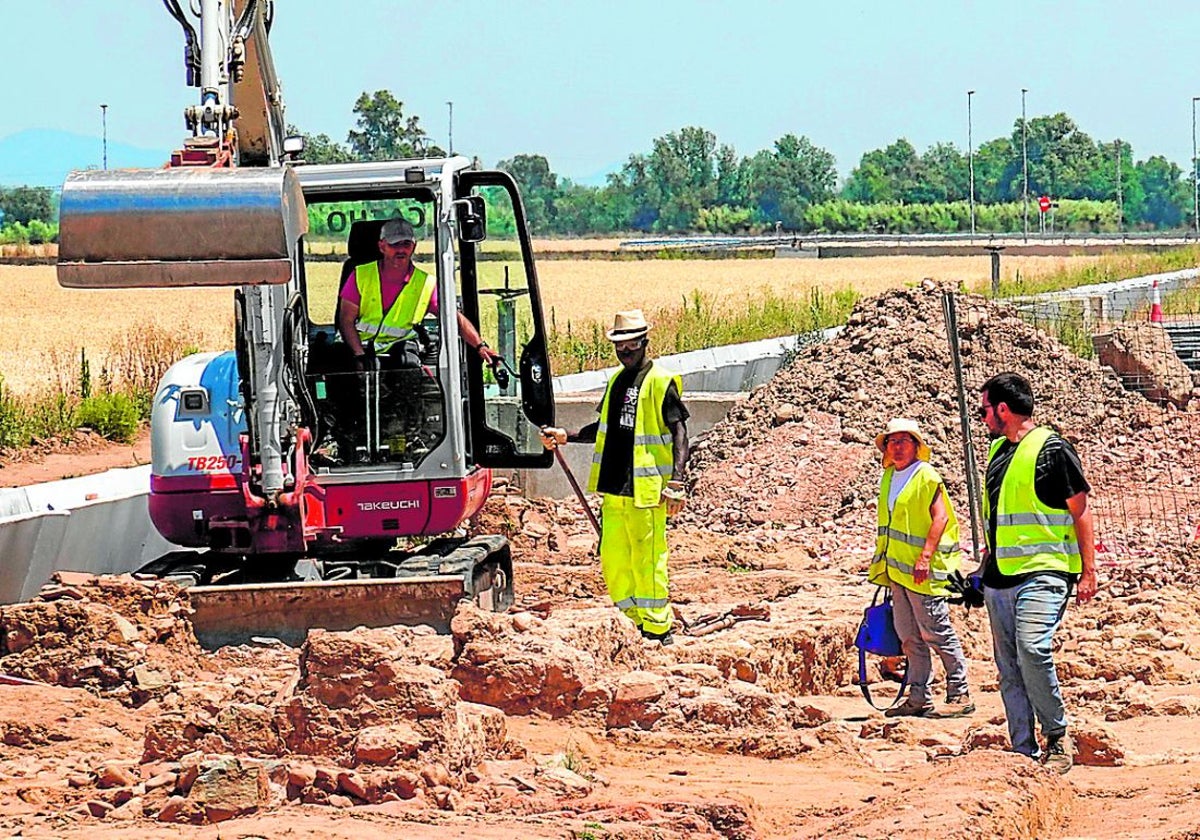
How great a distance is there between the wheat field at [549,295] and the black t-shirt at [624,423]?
191cm

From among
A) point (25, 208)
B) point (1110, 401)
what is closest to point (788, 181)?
point (25, 208)

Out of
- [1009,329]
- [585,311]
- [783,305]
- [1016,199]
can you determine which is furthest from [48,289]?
[1016,199]

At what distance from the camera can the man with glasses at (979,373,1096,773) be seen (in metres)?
7.78

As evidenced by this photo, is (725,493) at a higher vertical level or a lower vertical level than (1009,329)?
lower

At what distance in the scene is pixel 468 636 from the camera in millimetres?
8797

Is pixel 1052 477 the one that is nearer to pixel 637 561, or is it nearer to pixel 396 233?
pixel 637 561

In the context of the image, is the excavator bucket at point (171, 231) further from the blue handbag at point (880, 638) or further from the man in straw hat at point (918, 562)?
the blue handbag at point (880, 638)

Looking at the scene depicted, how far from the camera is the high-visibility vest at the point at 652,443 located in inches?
403

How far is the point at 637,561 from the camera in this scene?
10.4m

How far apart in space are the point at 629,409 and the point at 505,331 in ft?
3.98

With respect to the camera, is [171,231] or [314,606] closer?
[171,231]

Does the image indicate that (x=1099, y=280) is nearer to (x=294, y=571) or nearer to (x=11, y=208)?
(x=294, y=571)

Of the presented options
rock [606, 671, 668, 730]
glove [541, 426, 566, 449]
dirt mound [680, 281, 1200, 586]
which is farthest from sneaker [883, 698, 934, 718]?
dirt mound [680, 281, 1200, 586]

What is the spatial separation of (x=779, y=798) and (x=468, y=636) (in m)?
2.08
